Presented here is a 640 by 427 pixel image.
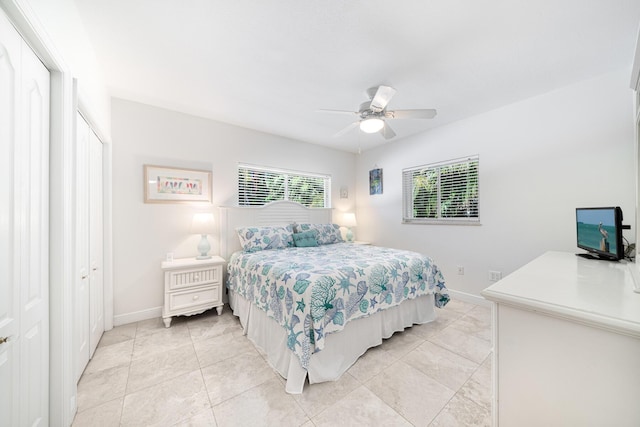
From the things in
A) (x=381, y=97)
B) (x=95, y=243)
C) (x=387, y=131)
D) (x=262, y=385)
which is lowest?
(x=262, y=385)

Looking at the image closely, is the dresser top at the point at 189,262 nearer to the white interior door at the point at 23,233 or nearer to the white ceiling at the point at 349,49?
the white interior door at the point at 23,233

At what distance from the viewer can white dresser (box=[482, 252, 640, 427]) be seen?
746mm

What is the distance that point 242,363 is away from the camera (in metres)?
1.98

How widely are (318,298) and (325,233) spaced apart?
2.08m

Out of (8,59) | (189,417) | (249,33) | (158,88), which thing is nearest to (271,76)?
(249,33)

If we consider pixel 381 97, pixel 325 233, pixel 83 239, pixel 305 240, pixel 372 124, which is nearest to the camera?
→ pixel 83 239

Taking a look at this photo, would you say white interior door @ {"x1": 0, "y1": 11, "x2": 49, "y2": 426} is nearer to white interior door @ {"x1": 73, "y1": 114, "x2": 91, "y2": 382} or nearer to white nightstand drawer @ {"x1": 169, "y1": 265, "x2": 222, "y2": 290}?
white interior door @ {"x1": 73, "y1": 114, "x2": 91, "y2": 382}

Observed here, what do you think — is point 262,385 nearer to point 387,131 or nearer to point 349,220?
point 387,131

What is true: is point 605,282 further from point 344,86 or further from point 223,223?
point 223,223

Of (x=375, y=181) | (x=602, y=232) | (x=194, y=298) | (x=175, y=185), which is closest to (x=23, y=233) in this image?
(x=194, y=298)

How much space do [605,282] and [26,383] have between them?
8.82ft

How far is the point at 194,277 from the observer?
2.77 meters

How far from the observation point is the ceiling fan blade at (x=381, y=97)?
6.74 feet

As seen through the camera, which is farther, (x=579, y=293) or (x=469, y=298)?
(x=469, y=298)
